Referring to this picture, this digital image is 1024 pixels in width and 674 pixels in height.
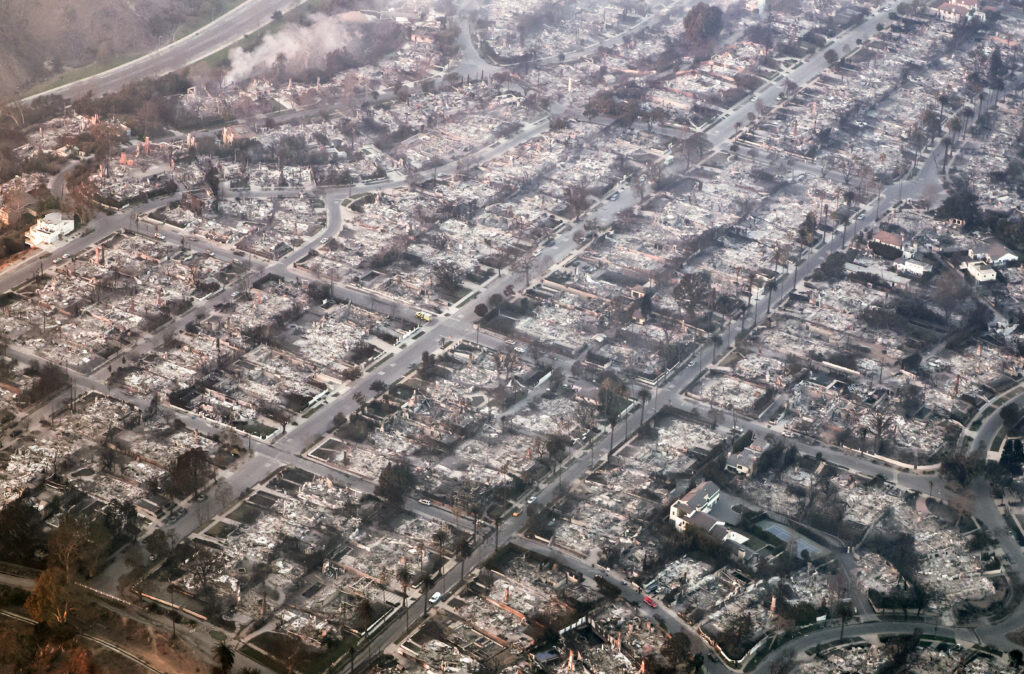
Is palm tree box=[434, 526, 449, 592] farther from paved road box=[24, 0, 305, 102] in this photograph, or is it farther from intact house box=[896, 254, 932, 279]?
paved road box=[24, 0, 305, 102]

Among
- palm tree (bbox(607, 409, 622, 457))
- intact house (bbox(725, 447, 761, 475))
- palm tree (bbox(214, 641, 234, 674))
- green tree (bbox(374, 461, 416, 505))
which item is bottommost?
intact house (bbox(725, 447, 761, 475))

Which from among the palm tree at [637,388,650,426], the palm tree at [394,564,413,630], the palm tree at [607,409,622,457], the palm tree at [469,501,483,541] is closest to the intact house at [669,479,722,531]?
the palm tree at [607,409,622,457]

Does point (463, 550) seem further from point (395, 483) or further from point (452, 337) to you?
point (452, 337)

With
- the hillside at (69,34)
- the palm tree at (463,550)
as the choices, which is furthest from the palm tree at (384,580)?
the hillside at (69,34)

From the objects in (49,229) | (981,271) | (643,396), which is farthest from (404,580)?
(981,271)

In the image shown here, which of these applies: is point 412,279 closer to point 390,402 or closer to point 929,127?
point 390,402
